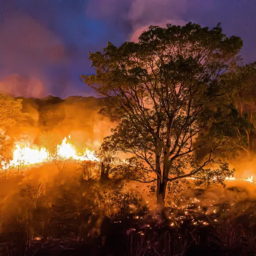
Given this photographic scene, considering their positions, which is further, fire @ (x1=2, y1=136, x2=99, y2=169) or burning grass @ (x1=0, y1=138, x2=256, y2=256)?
fire @ (x1=2, y1=136, x2=99, y2=169)

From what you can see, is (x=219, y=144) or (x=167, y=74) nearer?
(x=167, y=74)

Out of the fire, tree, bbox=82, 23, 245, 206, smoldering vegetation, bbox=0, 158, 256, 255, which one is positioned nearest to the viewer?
smoldering vegetation, bbox=0, 158, 256, 255

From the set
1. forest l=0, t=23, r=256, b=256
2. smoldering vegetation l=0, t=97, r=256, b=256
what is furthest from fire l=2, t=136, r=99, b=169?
forest l=0, t=23, r=256, b=256

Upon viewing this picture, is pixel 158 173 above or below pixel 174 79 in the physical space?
below

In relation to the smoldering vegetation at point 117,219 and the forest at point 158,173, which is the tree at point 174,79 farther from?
the smoldering vegetation at point 117,219

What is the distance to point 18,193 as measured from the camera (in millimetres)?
14711

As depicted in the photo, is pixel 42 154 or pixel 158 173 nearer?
pixel 158 173

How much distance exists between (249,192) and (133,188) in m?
9.33

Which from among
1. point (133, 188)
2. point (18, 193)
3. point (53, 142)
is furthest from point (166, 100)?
point (53, 142)

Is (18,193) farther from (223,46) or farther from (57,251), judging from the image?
(223,46)

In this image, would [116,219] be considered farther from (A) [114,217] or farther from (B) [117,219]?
(A) [114,217]

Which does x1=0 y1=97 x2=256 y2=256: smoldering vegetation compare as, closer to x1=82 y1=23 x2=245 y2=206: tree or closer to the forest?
the forest

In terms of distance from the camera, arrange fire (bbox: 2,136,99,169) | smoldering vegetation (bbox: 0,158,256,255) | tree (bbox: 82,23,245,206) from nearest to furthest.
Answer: smoldering vegetation (bbox: 0,158,256,255), tree (bbox: 82,23,245,206), fire (bbox: 2,136,99,169)

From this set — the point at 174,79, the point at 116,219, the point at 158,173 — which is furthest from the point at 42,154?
the point at 174,79
